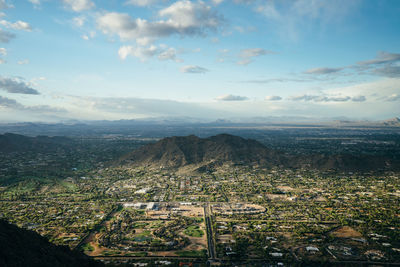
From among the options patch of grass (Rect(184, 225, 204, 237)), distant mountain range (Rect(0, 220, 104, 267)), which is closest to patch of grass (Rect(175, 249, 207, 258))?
patch of grass (Rect(184, 225, 204, 237))

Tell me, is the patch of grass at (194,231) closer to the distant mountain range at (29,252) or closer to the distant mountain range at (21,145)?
the distant mountain range at (29,252)

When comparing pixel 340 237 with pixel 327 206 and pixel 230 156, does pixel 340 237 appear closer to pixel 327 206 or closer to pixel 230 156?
pixel 327 206

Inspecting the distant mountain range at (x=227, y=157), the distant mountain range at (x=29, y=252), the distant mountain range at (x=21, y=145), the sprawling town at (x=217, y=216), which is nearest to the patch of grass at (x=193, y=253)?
the sprawling town at (x=217, y=216)

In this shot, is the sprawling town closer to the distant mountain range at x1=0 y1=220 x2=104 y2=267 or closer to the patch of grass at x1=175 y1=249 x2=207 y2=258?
the patch of grass at x1=175 y1=249 x2=207 y2=258

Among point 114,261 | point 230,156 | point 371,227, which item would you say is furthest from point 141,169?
point 371,227

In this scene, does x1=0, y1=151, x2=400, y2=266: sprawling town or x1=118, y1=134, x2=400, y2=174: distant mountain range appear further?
x1=118, y1=134, x2=400, y2=174: distant mountain range

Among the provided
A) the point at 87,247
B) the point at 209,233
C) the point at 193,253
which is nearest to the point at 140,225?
the point at 87,247
